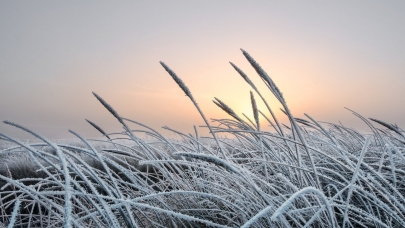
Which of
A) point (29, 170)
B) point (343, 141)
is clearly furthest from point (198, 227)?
point (29, 170)

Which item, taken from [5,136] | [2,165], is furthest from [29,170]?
[5,136]

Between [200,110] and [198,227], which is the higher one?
[200,110]

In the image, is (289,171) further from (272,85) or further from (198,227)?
(272,85)

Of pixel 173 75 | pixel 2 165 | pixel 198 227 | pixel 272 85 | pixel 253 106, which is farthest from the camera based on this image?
pixel 2 165

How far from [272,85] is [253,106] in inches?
12.0

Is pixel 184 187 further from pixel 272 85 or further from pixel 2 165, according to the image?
pixel 2 165

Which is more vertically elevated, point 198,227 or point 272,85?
point 272,85

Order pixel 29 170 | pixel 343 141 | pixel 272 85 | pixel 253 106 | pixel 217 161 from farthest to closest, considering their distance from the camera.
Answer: pixel 29 170
pixel 343 141
pixel 253 106
pixel 272 85
pixel 217 161

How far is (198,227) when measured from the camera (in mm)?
1256

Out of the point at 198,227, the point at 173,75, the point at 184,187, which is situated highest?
the point at 173,75

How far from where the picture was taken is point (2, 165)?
5312mm

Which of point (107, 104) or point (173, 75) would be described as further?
point (107, 104)

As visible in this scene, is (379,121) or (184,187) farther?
(184,187)

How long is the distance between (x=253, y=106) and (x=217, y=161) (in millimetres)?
610
